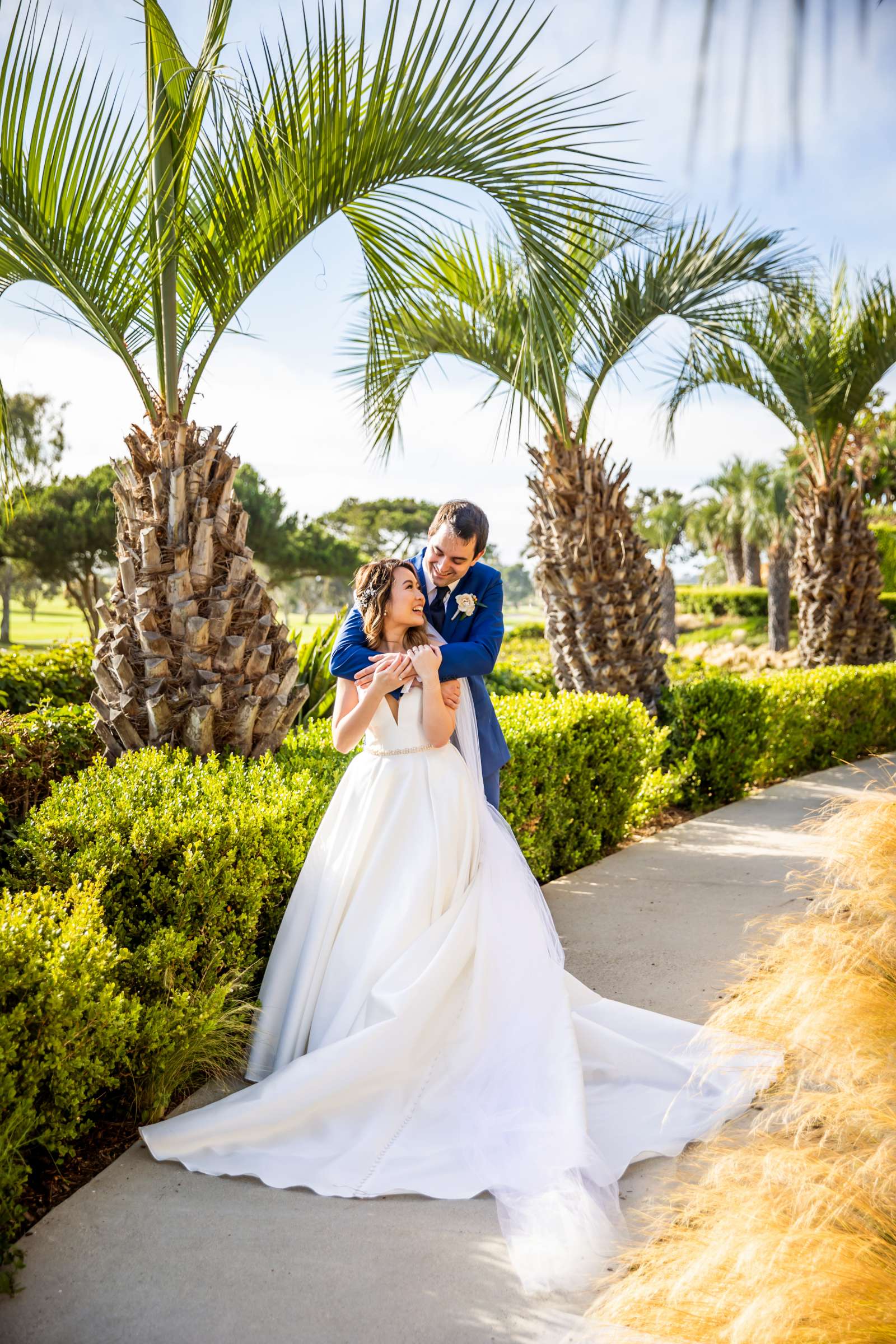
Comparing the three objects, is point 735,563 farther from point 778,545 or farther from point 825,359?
point 825,359

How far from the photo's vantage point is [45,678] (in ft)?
21.0

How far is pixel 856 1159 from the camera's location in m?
2.00

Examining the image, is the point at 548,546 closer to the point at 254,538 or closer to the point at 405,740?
the point at 405,740

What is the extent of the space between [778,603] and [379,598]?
25.0 metres

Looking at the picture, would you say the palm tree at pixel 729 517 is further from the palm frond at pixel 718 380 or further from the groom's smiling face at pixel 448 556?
the groom's smiling face at pixel 448 556

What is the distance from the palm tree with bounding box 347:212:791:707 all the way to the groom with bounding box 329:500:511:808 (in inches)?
A: 162

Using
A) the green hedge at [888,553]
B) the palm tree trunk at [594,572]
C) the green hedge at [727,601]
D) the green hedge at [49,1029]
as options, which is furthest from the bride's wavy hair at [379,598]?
the green hedge at [727,601]

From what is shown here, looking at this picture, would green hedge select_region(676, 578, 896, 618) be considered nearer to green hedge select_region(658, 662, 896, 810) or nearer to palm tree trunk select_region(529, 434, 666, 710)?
green hedge select_region(658, 662, 896, 810)

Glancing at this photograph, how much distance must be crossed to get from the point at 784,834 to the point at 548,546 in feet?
10.9

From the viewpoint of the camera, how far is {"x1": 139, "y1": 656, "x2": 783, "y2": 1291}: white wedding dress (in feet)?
8.34

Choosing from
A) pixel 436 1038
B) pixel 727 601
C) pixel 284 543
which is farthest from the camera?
pixel 727 601

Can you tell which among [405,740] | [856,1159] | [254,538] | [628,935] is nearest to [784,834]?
[628,935]

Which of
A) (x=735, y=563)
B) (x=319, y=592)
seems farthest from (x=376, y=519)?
(x=735, y=563)

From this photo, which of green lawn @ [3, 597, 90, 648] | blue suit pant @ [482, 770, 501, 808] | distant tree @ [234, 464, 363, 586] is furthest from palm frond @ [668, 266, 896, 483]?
green lawn @ [3, 597, 90, 648]
